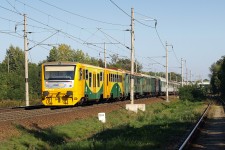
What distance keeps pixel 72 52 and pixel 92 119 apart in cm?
9560

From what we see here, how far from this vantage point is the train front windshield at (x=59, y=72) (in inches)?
1156

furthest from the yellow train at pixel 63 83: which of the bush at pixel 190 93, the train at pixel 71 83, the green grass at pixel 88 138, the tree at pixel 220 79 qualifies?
the tree at pixel 220 79

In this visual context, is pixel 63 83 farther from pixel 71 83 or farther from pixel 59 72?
pixel 59 72

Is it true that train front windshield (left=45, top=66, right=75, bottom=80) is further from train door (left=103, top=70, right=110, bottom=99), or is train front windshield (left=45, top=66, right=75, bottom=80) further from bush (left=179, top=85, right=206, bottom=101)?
bush (left=179, top=85, right=206, bottom=101)

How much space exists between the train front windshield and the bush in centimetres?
4154

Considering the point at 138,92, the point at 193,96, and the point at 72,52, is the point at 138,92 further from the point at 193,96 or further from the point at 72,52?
the point at 72,52

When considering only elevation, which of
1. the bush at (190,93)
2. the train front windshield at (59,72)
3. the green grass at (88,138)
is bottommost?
the green grass at (88,138)

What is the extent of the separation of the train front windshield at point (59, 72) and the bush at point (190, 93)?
41.5 m

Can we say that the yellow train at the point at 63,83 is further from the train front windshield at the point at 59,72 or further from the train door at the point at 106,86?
the train door at the point at 106,86

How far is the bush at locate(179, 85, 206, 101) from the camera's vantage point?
227 ft

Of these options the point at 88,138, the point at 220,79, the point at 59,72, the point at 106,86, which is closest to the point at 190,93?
the point at 220,79

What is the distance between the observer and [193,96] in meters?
70.9

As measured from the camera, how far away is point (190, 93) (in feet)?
230

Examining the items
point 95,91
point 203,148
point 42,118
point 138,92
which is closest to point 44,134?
point 42,118
